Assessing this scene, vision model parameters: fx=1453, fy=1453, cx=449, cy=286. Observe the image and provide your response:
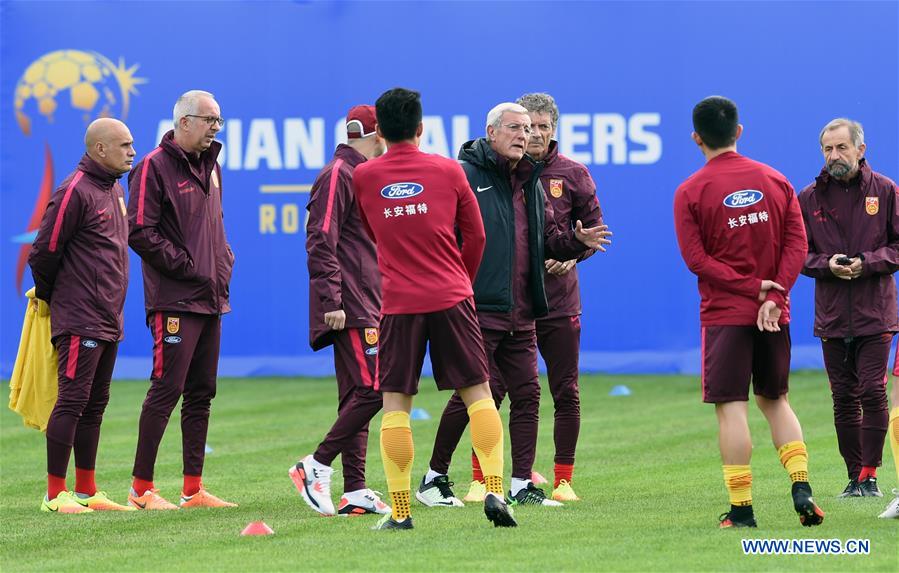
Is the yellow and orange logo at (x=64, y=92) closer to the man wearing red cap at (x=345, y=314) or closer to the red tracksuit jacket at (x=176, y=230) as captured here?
the red tracksuit jacket at (x=176, y=230)

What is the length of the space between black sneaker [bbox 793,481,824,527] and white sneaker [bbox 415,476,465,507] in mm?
1750

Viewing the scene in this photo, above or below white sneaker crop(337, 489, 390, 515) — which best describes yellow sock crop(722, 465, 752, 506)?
above

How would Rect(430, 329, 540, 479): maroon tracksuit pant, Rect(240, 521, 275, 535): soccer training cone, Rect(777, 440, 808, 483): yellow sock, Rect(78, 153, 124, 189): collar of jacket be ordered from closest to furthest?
Rect(777, 440, 808, 483): yellow sock
Rect(240, 521, 275, 535): soccer training cone
Rect(430, 329, 540, 479): maroon tracksuit pant
Rect(78, 153, 124, 189): collar of jacket

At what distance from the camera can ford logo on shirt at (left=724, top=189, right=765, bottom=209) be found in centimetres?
575

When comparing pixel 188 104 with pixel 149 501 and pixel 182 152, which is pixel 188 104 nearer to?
pixel 182 152

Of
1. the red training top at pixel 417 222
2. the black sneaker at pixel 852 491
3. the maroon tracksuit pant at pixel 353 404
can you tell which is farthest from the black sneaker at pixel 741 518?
the maroon tracksuit pant at pixel 353 404

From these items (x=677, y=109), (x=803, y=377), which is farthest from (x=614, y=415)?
(x=677, y=109)

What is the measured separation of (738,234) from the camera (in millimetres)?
5785

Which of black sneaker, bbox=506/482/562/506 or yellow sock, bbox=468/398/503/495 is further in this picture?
black sneaker, bbox=506/482/562/506

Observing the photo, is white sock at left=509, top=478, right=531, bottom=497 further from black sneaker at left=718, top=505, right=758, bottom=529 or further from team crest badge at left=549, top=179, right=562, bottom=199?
team crest badge at left=549, top=179, right=562, bottom=199

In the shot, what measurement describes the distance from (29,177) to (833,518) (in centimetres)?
1150

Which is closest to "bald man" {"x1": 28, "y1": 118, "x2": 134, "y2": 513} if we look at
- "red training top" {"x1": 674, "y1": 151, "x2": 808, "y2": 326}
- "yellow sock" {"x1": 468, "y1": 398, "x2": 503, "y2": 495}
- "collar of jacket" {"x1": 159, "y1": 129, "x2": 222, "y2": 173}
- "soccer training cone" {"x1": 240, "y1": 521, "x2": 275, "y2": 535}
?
"collar of jacket" {"x1": 159, "y1": 129, "x2": 222, "y2": 173}

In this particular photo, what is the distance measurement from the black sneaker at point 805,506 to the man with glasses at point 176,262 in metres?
2.89

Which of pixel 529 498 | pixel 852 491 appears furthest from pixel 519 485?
pixel 852 491
